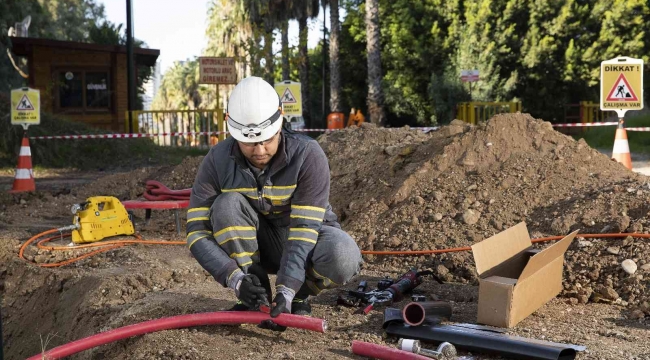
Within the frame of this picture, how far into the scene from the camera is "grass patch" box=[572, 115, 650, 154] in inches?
749

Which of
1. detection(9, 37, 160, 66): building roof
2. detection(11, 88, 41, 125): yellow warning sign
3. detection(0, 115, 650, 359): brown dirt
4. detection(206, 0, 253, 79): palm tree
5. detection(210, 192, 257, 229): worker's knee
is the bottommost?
detection(0, 115, 650, 359): brown dirt

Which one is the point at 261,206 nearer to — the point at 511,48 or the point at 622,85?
the point at 622,85

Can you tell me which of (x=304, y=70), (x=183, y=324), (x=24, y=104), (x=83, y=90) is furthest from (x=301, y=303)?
(x=304, y=70)

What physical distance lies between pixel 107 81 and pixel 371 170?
1707cm

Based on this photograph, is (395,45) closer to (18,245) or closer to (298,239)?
(18,245)

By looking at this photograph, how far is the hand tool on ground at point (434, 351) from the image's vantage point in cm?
388

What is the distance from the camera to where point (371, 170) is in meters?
9.02

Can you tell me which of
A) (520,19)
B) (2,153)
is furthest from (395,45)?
(2,153)

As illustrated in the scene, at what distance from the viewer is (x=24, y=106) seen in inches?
528

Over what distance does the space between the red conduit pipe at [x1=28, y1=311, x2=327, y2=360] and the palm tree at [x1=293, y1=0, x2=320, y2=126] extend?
97.4 feet

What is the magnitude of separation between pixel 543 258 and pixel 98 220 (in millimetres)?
4980

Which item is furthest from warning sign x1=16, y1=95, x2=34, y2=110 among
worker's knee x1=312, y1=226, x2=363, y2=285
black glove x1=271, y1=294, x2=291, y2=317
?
black glove x1=271, y1=294, x2=291, y2=317

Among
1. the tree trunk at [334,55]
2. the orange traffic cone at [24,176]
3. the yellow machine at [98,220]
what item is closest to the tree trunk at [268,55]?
the tree trunk at [334,55]

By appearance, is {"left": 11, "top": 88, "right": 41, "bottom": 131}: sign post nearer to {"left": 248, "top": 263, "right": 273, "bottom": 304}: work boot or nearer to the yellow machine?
the yellow machine
